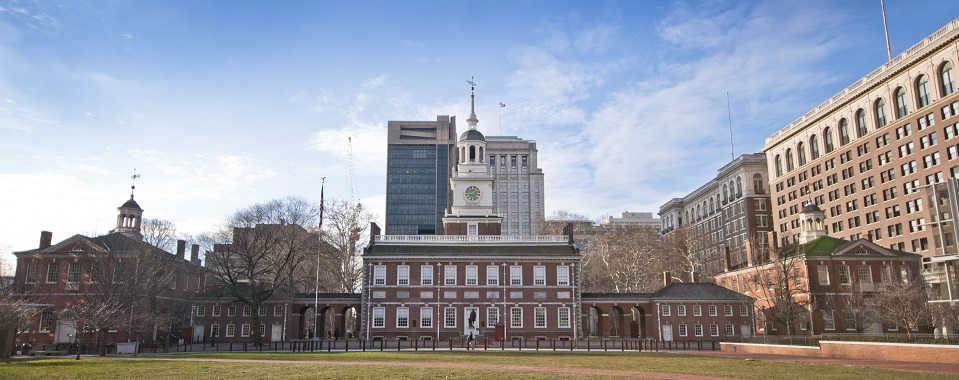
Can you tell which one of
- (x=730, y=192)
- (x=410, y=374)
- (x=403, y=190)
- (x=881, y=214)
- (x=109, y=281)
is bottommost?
(x=410, y=374)

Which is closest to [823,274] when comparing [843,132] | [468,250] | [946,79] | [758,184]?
[946,79]

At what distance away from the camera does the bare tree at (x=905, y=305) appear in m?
46.5

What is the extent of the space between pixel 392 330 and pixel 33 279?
2979 cm

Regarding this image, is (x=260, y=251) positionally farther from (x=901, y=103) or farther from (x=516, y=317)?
(x=901, y=103)

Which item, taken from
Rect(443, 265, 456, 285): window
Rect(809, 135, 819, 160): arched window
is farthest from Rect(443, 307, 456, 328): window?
Rect(809, 135, 819, 160): arched window

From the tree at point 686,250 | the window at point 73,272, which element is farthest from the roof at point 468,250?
the tree at point 686,250

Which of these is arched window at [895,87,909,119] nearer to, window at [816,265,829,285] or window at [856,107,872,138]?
window at [856,107,872,138]

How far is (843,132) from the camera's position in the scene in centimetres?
8375

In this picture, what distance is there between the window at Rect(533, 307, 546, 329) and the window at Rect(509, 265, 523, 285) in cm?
273

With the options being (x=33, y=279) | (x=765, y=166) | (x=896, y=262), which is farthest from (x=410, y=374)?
(x=765, y=166)

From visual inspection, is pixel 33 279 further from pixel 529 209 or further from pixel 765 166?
pixel 529 209

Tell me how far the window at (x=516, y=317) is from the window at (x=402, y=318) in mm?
8781

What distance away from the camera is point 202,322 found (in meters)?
58.1

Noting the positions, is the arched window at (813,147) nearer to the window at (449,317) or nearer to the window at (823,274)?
the window at (823,274)
